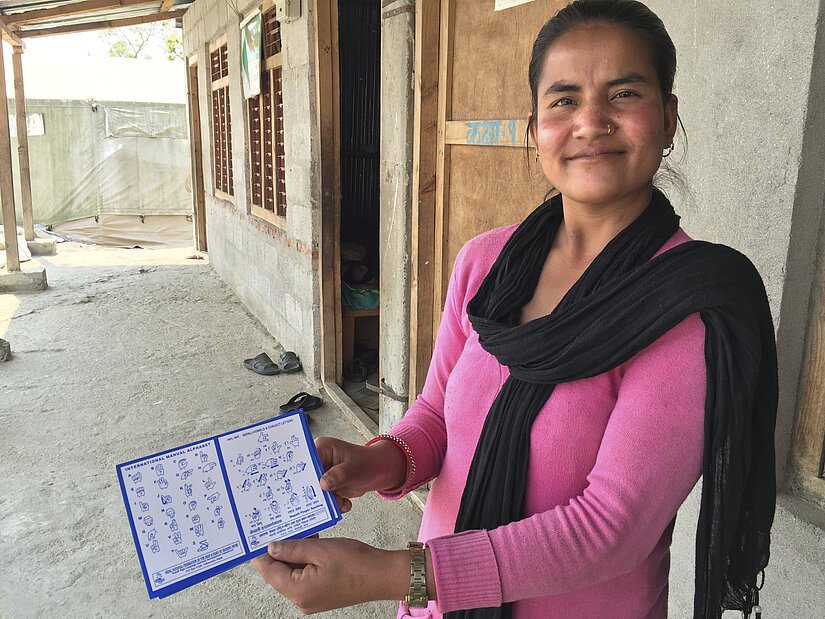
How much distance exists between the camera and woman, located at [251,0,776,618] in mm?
925

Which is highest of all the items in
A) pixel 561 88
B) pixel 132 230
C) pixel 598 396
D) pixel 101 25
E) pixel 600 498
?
pixel 101 25

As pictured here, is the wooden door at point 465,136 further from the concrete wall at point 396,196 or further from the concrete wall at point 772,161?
the concrete wall at point 772,161

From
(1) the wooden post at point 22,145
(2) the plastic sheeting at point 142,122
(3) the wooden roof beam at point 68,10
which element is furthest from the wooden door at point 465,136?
(2) the plastic sheeting at point 142,122

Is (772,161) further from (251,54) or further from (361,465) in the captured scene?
A: (251,54)

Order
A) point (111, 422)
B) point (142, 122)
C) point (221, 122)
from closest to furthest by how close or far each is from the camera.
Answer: point (111, 422), point (221, 122), point (142, 122)

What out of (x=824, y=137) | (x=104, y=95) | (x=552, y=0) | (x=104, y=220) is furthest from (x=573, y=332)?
(x=104, y=95)

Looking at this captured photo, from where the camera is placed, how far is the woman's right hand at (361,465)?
4.18 ft

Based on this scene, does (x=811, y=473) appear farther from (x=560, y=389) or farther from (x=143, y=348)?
(x=143, y=348)

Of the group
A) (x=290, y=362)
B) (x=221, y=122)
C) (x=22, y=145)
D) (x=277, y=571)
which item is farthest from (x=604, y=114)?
(x=22, y=145)

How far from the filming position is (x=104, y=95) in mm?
18047

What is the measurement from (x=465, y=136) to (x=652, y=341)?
2.07 m

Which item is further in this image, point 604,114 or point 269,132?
point 269,132

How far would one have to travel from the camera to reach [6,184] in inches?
340

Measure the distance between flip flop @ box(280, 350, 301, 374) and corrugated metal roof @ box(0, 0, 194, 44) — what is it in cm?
547
